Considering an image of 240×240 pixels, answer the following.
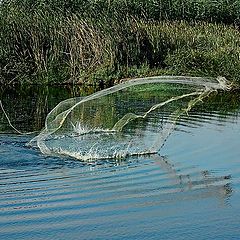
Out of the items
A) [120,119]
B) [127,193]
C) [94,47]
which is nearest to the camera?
[127,193]

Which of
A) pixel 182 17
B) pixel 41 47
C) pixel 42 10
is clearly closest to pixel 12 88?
pixel 41 47

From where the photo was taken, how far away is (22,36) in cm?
2714

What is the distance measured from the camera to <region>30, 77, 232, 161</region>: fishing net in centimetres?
1234

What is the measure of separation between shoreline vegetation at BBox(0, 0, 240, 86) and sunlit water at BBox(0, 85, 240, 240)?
43.1 ft

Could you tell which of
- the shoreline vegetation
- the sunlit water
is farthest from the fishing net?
the shoreline vegetation

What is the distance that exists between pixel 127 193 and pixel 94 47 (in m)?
17.4

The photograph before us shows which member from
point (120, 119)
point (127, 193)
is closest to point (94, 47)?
point (120, 119)

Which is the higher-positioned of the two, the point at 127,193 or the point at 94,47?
the point at 94,47

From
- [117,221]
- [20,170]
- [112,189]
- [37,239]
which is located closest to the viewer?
[37,239]

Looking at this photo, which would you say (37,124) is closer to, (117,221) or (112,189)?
(112,189)

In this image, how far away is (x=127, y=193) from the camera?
30.7ft

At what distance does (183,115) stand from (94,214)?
890 centimetres

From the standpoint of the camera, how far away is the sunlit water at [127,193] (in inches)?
307

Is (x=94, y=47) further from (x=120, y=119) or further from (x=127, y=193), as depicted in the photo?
(x=127, y=193)
